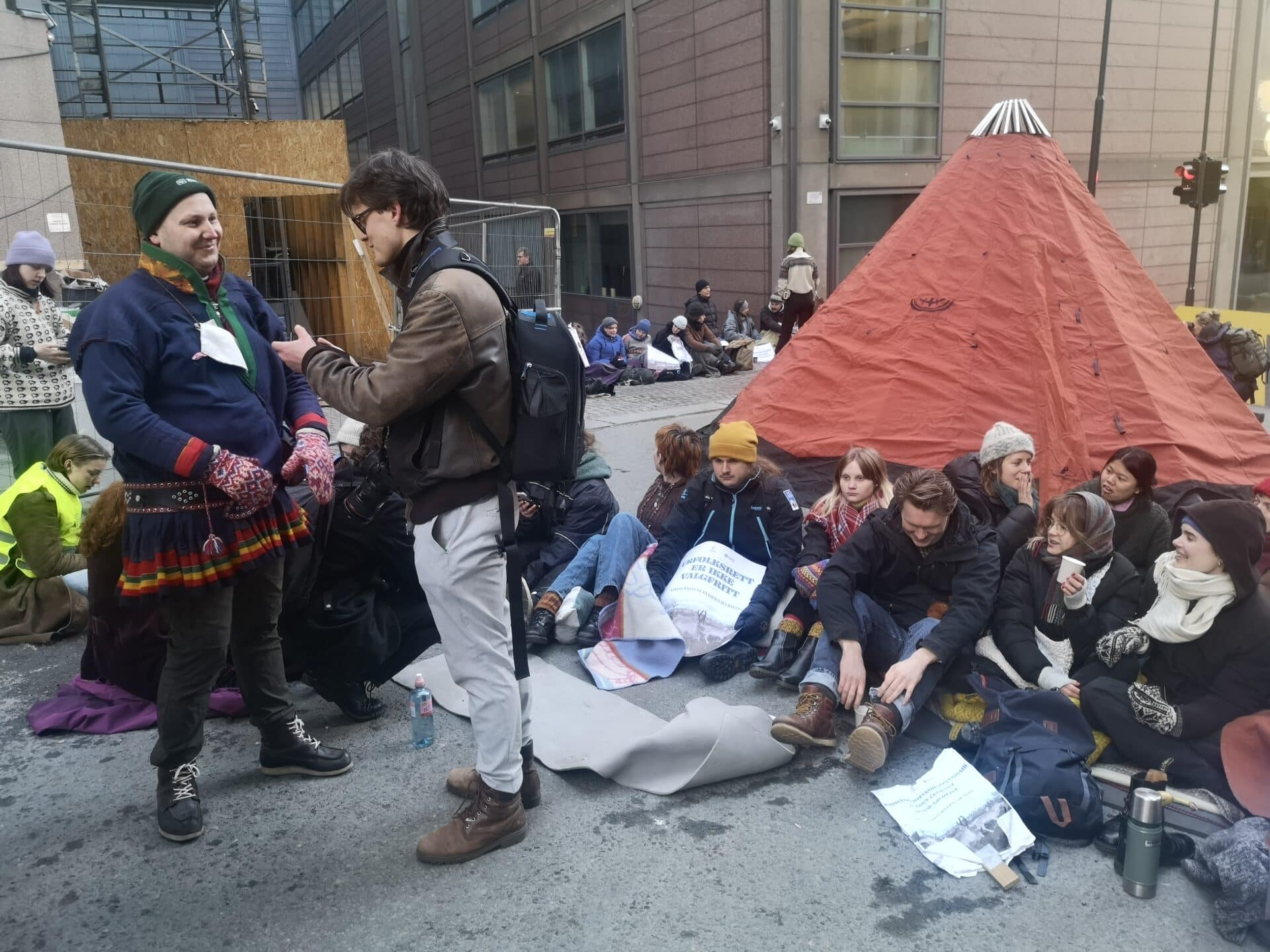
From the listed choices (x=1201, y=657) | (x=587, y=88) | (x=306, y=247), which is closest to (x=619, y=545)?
(x=1201, y=657)

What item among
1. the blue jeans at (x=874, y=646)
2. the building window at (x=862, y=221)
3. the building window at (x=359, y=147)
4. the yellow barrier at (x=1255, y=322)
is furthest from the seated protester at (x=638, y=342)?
the building window at (x=359, y=147)

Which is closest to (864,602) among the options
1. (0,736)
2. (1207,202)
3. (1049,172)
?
(0,736)

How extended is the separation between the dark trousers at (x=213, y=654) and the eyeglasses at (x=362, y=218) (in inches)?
43.1

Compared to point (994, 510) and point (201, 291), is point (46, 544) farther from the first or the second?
point (994, 510)

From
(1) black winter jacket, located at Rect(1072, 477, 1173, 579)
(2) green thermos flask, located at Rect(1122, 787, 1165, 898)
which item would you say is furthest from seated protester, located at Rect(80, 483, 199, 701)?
(1) black winter jacket, located at Rect(1072, 477, 1173, 579)

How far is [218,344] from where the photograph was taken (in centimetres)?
292

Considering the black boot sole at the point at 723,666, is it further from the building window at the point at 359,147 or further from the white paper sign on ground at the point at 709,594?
the building window at the point at 359,147

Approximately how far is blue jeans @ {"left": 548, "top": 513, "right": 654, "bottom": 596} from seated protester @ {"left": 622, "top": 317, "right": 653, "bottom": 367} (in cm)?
907

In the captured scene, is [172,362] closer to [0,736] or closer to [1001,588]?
[0,736]

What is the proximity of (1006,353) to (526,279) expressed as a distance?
17.8 ft

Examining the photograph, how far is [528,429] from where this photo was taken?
2.77m

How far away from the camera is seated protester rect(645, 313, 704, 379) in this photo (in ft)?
46.3

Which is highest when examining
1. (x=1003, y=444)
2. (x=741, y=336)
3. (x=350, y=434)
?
(x=350, y=434)

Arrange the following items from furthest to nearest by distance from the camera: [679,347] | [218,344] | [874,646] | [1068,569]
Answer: [679,347], [874,646], [1068,569], [218,344]
